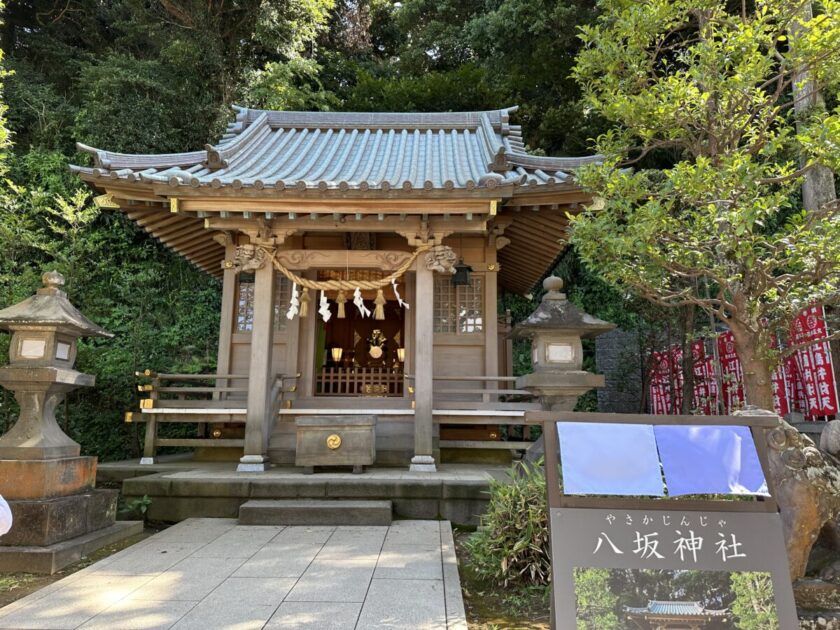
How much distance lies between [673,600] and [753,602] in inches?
13.8

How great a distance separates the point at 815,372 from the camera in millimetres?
7789

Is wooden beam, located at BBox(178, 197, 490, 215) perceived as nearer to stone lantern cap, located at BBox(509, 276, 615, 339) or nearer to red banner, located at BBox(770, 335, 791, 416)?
stone lantern cap, located at BBox(509, 276, 615, 339)

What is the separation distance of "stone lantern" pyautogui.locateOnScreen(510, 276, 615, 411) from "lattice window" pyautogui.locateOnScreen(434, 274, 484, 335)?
2.16m

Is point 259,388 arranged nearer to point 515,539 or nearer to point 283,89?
point 515,539

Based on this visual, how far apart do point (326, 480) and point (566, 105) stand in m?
13.2

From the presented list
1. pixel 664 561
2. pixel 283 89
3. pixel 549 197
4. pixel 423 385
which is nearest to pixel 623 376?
pixel 549 197

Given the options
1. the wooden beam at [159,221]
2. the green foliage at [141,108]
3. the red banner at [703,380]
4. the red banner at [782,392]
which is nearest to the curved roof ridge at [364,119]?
the green foliage at [141,108]

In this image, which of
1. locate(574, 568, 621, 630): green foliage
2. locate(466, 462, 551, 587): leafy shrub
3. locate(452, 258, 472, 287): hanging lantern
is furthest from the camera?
locate(452, 258, 472, 287): hanging lantern

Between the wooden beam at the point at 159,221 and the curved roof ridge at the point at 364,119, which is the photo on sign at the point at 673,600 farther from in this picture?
the curved roof ridge at the point at 364,119

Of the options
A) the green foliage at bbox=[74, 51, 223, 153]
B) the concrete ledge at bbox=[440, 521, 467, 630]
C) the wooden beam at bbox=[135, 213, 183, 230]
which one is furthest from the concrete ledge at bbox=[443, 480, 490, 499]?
the green foliage at bbox=[74, 51, 223, 153]

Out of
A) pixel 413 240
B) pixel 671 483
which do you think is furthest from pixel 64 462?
pixel 671 483

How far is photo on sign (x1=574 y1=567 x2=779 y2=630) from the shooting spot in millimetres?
2203

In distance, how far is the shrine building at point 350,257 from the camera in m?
6.71

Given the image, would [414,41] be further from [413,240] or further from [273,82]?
[413,240]
